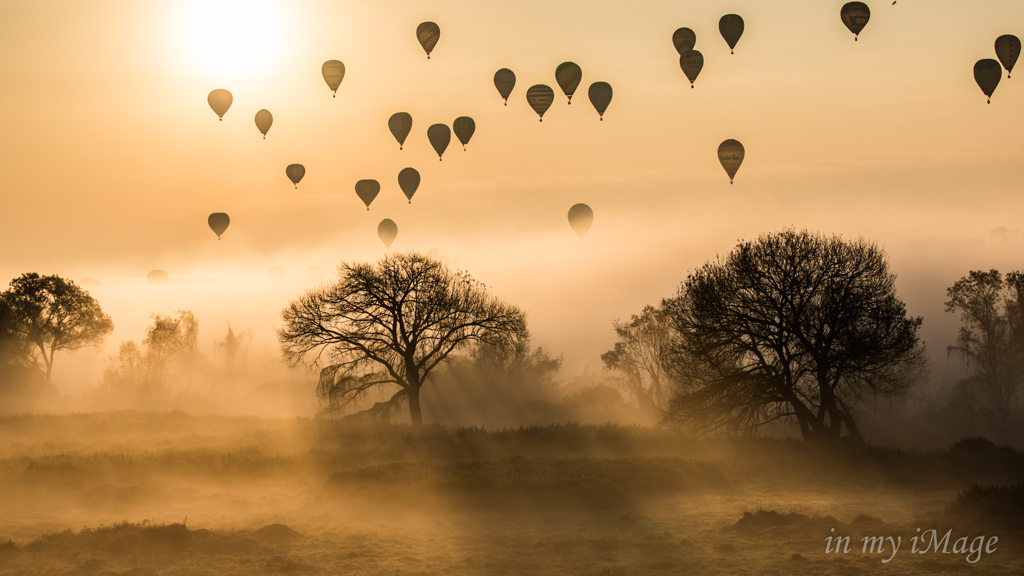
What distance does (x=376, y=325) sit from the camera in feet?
123

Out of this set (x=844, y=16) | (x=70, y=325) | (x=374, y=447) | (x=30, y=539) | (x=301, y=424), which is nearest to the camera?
(x=30, y=539)

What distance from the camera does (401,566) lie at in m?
13.7

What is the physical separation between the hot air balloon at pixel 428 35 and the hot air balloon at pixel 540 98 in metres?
7.82

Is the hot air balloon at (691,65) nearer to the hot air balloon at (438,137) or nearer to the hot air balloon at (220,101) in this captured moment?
the hot air balloon at (438,137)

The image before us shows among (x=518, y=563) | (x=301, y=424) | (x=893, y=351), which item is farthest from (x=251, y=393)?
(x=518, y=563)

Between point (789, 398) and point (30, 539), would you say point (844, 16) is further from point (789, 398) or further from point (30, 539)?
point (30, 539)

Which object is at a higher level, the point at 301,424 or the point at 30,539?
the point at 301,424

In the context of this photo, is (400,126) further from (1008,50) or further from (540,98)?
Answer: (1008,50)

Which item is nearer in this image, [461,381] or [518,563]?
[518,563]

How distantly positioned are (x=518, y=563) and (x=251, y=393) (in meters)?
92.6

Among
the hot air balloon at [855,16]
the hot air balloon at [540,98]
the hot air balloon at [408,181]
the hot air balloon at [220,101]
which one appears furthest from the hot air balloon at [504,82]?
the hot air balloon at [855,16]

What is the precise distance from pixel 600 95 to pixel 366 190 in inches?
747

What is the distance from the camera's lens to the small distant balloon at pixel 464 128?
184 feet

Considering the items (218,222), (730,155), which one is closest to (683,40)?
(730,155)
